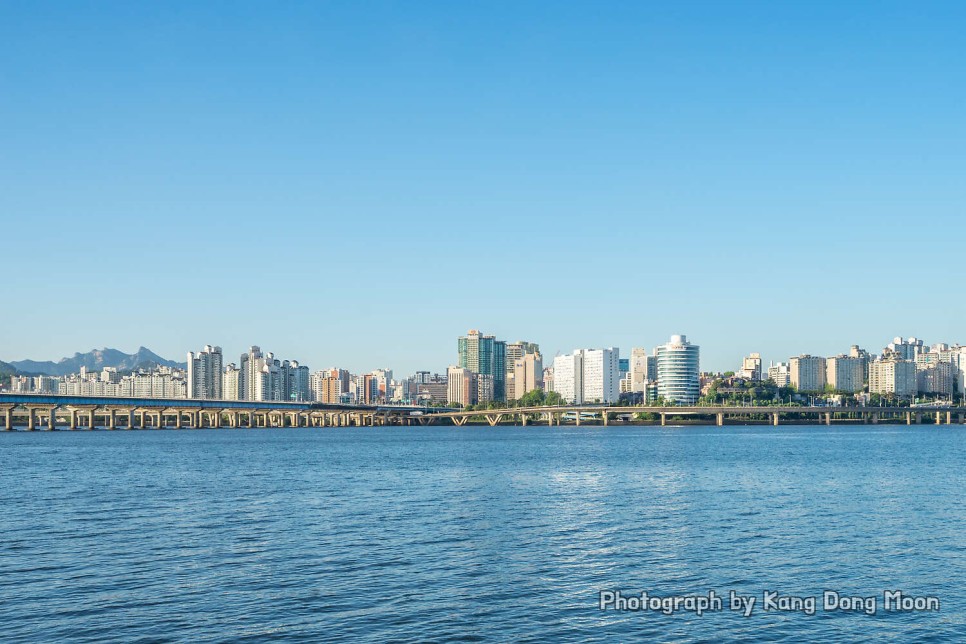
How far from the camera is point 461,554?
1454 inches

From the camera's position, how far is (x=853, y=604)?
28.9m

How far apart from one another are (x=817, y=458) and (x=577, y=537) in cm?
6473

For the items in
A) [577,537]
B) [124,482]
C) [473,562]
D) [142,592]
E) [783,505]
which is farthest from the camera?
[124,482]

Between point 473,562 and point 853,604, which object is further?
point 473,562

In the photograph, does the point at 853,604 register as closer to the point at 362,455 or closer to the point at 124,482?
the point at 124,482

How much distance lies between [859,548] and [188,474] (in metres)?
54.0

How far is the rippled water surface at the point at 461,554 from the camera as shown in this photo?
26766 millimetres

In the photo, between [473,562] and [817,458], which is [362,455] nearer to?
[817,458]

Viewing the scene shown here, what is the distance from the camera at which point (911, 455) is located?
105312 millimetres

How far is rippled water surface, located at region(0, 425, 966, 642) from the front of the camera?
2677cm

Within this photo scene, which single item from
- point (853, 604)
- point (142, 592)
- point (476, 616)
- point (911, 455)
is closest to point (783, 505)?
point (853, 604)

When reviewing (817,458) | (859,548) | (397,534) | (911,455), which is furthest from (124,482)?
(911,455)

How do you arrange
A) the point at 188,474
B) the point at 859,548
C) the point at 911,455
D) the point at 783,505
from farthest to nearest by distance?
1. the point at 911,455
2. the point at 188,474
3. the point at 783,505
4. the point at 859,548

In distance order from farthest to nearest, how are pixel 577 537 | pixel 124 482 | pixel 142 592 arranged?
pixel 124 482 → pixel 577 537 → pixel 142 592
